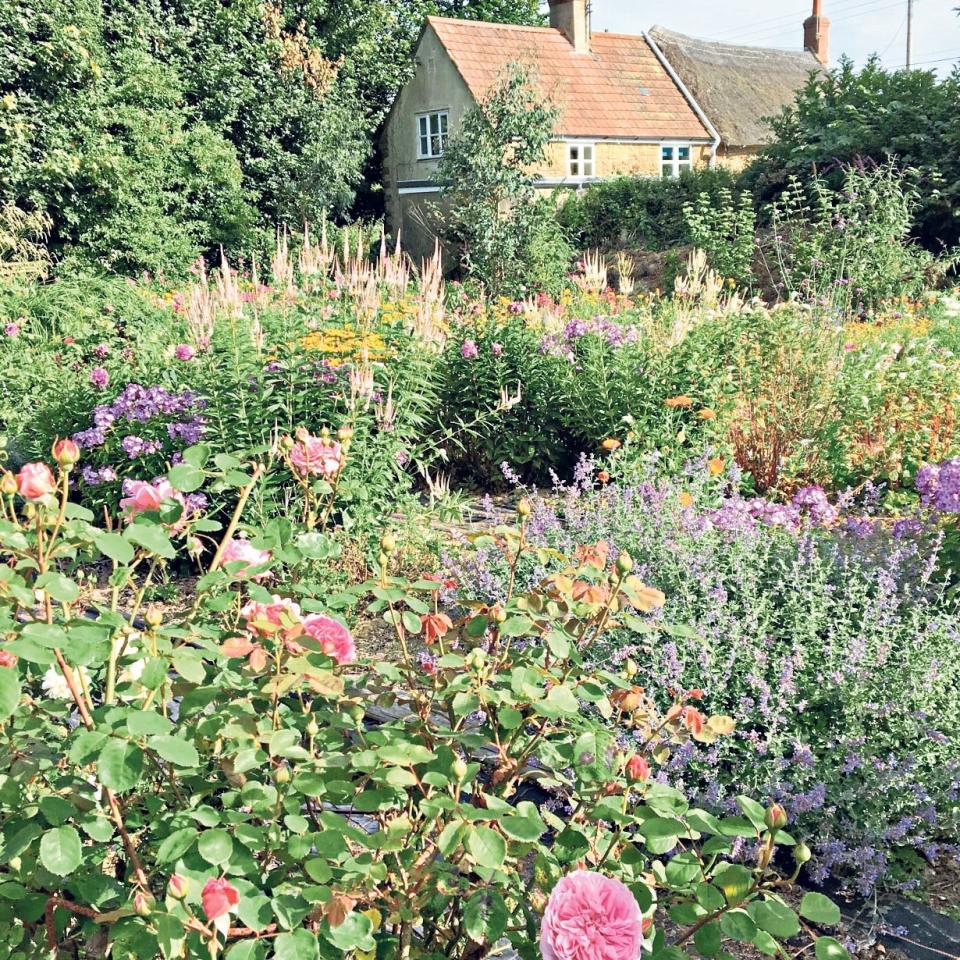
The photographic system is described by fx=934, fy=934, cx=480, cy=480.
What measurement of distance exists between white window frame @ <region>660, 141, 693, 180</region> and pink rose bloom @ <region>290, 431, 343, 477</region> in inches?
933

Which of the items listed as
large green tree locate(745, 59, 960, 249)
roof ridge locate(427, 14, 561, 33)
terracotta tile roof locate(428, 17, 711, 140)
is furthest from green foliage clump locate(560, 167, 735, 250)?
roof ridge locate(427, 14, 561, 33)

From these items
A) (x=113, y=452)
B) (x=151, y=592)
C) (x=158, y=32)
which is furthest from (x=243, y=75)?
(x=151, y=592)

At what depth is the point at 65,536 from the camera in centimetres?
159

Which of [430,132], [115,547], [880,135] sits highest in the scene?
[430,132]

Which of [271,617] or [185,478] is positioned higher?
[185,478]

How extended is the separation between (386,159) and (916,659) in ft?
75.9

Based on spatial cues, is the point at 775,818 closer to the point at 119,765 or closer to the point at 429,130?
the point at 119,765

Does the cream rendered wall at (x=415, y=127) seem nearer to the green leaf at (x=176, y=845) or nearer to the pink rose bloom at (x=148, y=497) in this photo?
the pink rose bloom at (x=148, y=497)

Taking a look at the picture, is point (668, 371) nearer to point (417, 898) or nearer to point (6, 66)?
point (417, 898)

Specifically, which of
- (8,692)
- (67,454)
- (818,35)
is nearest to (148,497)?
(67,454)

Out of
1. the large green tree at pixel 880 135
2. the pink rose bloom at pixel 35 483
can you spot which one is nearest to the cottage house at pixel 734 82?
the large green tree at pixel 880 135

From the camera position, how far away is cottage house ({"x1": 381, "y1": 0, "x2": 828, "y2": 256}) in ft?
72.3

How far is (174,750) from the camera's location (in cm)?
122

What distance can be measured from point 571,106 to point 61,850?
23.2 m
